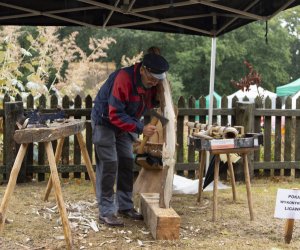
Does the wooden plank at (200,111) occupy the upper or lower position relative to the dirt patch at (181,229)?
upper

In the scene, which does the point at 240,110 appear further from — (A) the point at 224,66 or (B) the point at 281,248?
(A) the point at 224,66

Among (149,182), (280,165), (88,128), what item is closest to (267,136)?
(280,165)

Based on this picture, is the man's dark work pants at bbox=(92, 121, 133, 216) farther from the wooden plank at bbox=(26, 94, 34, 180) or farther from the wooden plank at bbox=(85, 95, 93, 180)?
the wooden plank at bbox=(26, 94, 34, 180)

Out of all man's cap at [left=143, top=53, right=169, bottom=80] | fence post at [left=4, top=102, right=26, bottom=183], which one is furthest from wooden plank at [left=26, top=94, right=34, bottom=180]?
man's cap at [left=143, top=53, right=169, bottom=80]

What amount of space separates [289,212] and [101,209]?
172 cm

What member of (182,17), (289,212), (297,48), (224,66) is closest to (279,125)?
(182,17)

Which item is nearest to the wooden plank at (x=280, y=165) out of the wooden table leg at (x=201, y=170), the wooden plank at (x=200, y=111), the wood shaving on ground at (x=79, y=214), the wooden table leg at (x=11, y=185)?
the wooden plank at (x=200, y=111)

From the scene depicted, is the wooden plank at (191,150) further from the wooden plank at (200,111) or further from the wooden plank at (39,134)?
the wooden plank at (39,134)

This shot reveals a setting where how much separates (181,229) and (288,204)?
105cm

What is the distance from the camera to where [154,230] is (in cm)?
400

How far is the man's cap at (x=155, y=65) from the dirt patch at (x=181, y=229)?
142cm

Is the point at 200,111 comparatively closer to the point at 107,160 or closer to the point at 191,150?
the point at 191,150

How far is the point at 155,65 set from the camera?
13.3 feet

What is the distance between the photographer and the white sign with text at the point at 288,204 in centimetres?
376
